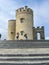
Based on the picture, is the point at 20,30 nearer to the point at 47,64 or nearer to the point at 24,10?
the point at 24,10

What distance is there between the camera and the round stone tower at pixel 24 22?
30.0 meters

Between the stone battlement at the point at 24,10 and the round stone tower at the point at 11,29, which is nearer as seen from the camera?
the stone battlement at the point at 24,10

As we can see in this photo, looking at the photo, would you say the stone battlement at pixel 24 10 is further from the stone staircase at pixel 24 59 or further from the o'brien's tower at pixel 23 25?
the stone staircase at pixel 24 59

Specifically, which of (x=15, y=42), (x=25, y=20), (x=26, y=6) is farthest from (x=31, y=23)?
(x=15, y=42)

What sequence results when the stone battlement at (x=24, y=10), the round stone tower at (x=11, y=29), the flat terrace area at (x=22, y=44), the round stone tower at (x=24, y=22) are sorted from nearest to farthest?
the flat terrace area at (x=22, y=44)
the round stone tower at (x=24, y=22)
the stone battlement at (x=24, y=10)
the round stone tower at (x=11, y=29)

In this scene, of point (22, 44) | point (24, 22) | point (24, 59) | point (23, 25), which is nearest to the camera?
point (24, 59)

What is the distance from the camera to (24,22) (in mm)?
30875

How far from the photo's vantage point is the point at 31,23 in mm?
30703

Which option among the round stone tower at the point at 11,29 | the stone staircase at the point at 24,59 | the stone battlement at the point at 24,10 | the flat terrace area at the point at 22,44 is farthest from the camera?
the round stone tower at the point at 11,29

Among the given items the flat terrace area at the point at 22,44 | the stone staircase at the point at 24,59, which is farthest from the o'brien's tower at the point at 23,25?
the stone staircase at the point at 24,59

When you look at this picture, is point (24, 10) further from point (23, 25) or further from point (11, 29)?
point (11, 29)

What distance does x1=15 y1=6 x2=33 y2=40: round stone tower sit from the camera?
30047 mm

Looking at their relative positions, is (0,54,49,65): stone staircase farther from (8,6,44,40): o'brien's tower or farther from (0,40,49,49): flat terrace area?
(8,6,44,40): o'brien's tower

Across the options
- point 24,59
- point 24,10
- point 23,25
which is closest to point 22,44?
point 24,59
